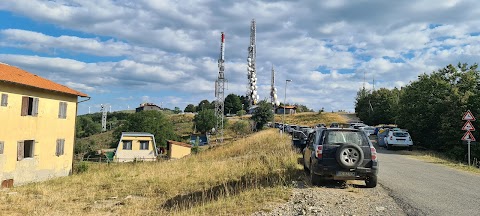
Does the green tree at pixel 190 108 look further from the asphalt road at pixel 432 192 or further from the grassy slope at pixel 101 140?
the asphalt road at pixel 432 192

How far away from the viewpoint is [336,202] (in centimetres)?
844

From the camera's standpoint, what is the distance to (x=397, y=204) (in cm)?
852

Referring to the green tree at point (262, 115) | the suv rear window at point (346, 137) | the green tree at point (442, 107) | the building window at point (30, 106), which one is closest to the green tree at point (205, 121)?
the green tree at point (262, 115)

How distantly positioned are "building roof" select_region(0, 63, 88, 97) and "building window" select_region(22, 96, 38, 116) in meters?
1.15

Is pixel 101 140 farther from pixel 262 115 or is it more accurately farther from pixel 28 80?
pixel 28 80

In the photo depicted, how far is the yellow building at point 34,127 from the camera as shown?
26.3 meters

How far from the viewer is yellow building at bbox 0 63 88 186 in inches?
1036

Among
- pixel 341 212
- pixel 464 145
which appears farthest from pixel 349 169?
pixel 464 145

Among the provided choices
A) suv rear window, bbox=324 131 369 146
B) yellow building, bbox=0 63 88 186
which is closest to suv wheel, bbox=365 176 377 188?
suv rear window, bbox=324 131 369 146

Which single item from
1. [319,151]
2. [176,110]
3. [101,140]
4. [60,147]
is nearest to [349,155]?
[319,151]

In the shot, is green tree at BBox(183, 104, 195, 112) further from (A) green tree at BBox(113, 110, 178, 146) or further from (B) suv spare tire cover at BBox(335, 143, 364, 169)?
(B) suv spare tire cover at BBox(335, 143, 364, 169)

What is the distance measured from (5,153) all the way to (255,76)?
2799 inches

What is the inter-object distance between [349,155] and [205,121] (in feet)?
270

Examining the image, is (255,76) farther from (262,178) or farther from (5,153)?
(262,178)
